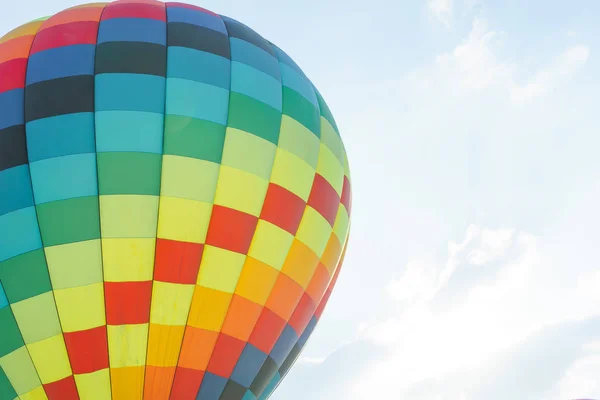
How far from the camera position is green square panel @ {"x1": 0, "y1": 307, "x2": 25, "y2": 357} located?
19.4 feet

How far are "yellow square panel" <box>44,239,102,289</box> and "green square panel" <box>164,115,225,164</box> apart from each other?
1.23 meters

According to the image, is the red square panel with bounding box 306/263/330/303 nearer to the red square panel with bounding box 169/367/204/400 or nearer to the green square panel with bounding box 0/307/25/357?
the red square panel with bounding box 169/367/204/400

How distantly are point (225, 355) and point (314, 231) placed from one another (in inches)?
68.2

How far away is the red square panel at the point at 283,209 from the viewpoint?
684 cm

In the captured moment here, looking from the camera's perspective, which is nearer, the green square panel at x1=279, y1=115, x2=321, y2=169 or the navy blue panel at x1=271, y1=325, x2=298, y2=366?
the navy blue panel at x1=271, y1=325, x2=298, y2=366

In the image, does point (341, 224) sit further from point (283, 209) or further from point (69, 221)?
point (69, 221)

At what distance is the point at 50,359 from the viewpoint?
588 centimetres

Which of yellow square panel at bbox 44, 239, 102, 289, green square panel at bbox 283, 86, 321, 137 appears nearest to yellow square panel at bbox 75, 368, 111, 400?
yellow square panel at bbox 44, 239, 102, 289

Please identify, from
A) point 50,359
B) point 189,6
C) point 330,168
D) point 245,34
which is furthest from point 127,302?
point 189,6

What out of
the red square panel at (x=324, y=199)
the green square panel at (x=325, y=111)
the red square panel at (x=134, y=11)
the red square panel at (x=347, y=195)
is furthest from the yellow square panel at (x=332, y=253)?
the red square panel at (x=134, y=11)

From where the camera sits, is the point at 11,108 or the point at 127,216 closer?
the point at 127,216

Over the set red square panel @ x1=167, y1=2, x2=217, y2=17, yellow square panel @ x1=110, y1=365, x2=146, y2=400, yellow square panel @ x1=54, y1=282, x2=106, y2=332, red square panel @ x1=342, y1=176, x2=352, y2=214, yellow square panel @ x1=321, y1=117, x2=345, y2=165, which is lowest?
yellow square panel @ x1=110, y1=365, x2=146, y2=400

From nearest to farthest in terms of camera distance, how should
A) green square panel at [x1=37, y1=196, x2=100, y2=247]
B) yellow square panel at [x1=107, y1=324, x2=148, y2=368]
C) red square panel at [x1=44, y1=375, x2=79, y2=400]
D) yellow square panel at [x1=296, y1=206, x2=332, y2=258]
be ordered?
red square panel at [x1=44, y1=375, x2=79, y2=400] → yellow square panel at [x1=107, y1=324, x2=148, y2=368] → green square panel at [x1=37, y1=196, x2=100, y2=247] → yellow square panel at [x1=296, y1=206, x2=332, y2=258]

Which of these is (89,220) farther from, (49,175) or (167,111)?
(167,111)
